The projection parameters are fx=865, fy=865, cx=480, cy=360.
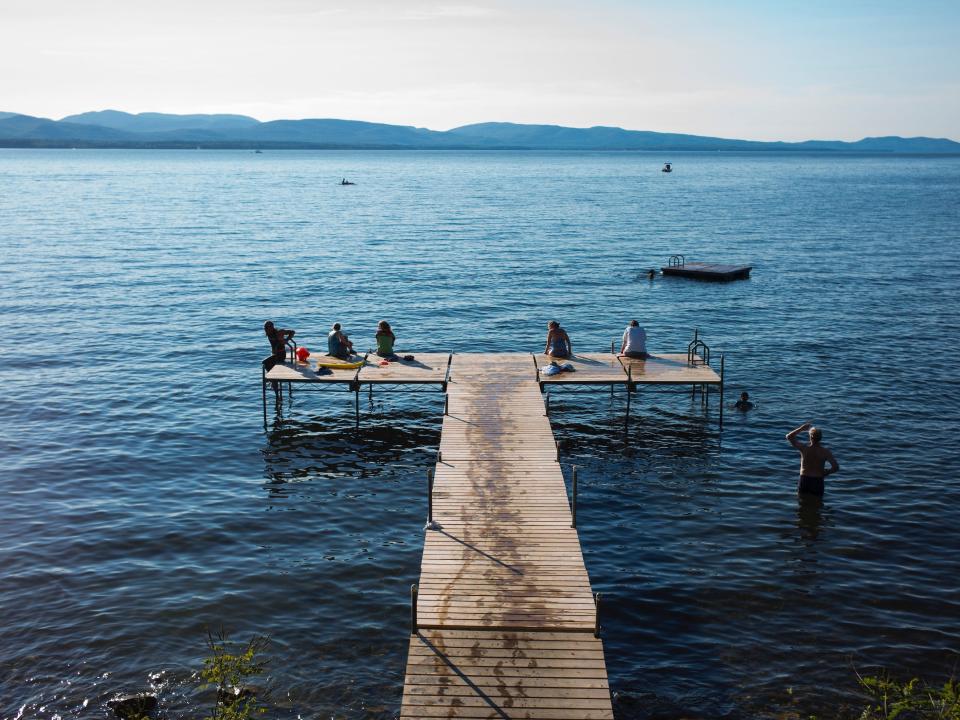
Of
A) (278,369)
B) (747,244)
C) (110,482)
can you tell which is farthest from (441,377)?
(747,244)

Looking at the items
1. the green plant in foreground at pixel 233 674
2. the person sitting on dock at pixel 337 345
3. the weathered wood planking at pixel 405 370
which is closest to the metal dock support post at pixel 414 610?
the green plant in foreground at pixel 233 674

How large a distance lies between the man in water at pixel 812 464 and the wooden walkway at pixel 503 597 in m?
7.09

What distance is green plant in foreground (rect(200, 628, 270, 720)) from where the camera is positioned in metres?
14.7

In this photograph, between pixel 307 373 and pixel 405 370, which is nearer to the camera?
pixel 307 373

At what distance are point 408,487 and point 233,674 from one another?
990cm

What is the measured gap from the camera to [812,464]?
2467 cm

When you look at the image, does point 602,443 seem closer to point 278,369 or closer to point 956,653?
point 278,369

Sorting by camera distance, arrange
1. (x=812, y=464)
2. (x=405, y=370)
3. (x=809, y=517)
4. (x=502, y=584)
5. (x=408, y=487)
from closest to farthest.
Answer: (x=502, y=584)
(x=809, y=517)
(x=812, y=464)
(x=408, y=487)
(x=405, y=370)

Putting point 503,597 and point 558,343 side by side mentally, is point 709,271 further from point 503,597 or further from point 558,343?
point 503,597

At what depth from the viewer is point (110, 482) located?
26484 mm

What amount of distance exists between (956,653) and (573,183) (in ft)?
587

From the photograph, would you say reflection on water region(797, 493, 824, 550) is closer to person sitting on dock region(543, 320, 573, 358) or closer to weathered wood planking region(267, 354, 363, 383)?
person sitting on dock region(543, 320, 573, 358)

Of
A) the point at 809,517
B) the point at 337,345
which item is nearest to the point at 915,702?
the point at 809,517

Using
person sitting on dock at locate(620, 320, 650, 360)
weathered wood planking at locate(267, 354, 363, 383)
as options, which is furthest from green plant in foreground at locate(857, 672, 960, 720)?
weathered wood planking at locate(267, 354, 363, 383)
